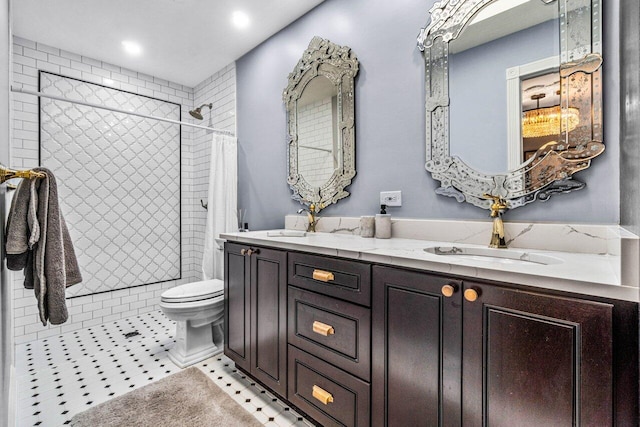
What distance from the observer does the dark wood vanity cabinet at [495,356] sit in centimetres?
70

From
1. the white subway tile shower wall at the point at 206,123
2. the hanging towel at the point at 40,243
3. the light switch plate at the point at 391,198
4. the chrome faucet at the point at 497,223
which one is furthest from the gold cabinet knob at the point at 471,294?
the white subway tile shower wall at the point at 206,123

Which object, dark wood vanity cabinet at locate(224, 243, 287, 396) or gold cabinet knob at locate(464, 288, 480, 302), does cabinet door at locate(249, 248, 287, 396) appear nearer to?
dark wood vanity cabinet at locate(224, 243, 287, 396)

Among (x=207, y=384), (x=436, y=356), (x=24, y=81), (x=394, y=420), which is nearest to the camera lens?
(x=436, y=356)

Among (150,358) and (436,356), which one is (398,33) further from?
(150,358)

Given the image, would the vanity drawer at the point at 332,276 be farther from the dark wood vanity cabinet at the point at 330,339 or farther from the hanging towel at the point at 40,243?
the hanging towel at the point at 40,243

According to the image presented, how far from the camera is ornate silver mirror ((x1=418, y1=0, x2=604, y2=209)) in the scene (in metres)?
1.16

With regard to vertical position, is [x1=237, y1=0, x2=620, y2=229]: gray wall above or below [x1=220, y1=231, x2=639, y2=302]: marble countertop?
above

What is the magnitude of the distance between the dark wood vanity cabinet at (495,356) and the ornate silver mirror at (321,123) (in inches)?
42.2

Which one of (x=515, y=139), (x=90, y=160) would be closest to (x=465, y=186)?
(x=515, y=139)

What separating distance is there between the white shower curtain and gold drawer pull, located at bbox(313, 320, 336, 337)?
1.61 metres

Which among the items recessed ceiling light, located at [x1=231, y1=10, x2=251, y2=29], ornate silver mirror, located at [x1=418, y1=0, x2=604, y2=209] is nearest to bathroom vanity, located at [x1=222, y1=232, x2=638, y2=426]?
ornate silver mirror, located at [x1=418, y1=0, x2=604, y2=209]

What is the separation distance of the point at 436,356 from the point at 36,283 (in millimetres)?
1607

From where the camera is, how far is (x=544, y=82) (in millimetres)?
1241

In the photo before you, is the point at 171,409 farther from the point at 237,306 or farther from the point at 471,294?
the point at 471,294
